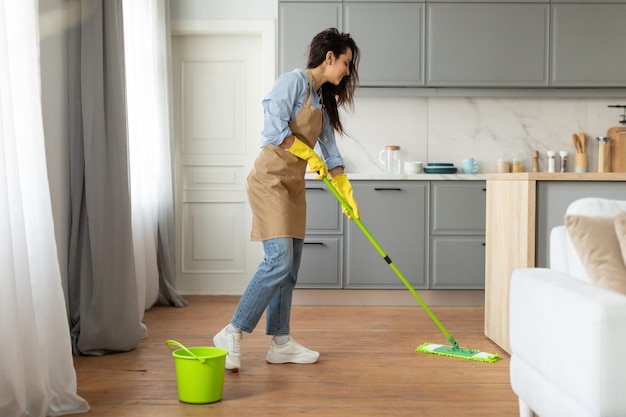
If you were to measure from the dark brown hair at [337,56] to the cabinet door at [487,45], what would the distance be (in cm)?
179

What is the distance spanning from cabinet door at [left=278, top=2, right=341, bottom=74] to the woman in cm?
173

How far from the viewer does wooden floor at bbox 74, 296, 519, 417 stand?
261 centimetres

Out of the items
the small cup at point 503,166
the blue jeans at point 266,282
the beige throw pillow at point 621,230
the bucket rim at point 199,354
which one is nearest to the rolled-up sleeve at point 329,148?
the blue jeans at point 266,282

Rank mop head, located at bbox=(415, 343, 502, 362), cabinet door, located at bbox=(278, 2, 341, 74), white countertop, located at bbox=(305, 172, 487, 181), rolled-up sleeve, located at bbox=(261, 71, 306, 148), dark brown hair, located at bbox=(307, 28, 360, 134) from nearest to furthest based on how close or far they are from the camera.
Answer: rolled-up sleeve, located at bbox=(261, 71, 306, 148)
dark brown hair, located at bbox=(307, 28, 360, 134)
mop head, located at bbox=(415, 343, 502, 362)
white countertop, located at bbox=(305, 172, 487, 181)
cabinet door, located at bbox=(278, 2, 341, 74)

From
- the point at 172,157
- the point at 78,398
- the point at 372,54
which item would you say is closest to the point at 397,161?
the point at 372,54

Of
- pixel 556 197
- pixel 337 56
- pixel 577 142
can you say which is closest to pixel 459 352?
pixel 556 197

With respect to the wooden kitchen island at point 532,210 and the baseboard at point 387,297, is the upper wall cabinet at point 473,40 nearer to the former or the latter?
the baseboard at point 387,297

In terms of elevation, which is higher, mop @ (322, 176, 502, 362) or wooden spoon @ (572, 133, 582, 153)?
wooden spoon @ (572, 133, 582, 153)

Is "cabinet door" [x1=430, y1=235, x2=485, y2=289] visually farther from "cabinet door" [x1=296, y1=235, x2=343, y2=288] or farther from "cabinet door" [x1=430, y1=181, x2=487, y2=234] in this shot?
"cabinet door" [x1=296, y1=235, x2=343, y2=288]

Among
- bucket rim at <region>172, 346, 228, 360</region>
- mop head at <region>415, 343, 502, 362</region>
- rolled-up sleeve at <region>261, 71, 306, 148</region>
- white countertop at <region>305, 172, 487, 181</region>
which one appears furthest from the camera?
white countertop at <region>305, 172, 487, 181</region>

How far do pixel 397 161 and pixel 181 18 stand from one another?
180 centimetres

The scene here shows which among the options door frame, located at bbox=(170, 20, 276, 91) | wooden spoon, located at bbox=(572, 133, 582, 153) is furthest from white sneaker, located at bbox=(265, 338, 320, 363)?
wooden spoon, located at bbox=(572, 133, 582, 153)

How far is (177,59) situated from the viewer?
5.46m

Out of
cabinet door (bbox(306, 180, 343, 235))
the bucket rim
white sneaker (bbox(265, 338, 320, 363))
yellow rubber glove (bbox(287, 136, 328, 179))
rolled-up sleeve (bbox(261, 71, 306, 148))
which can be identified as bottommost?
white sneaker (bbox(265, 338, 320, 363))
